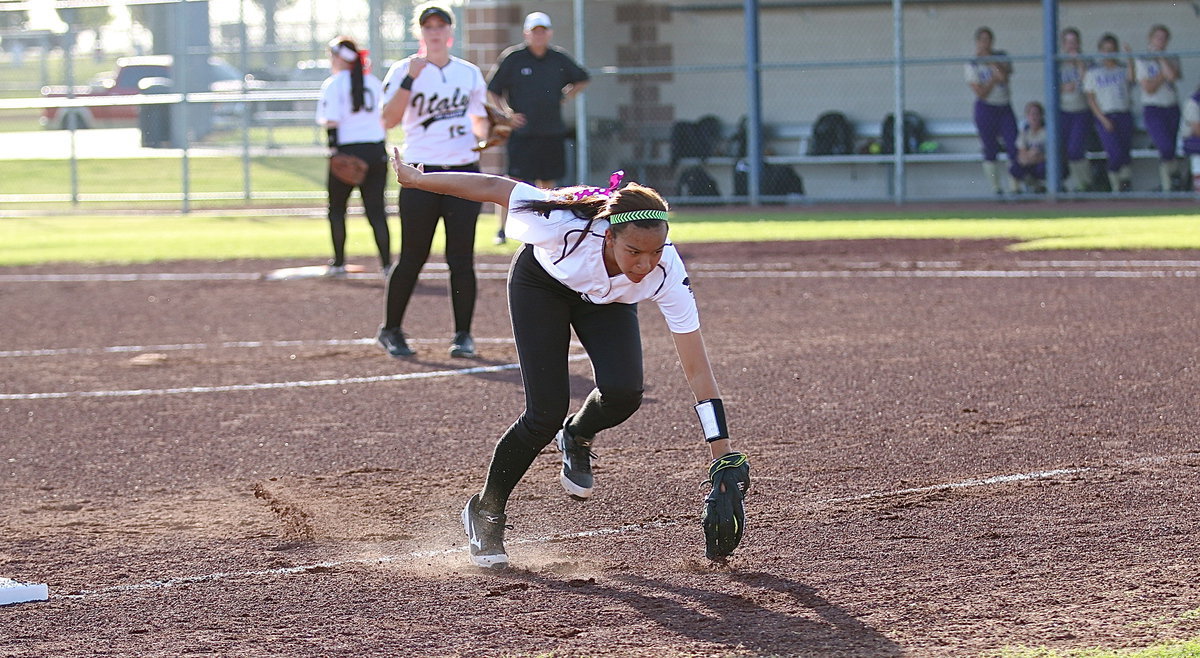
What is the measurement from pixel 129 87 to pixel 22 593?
2401 cm

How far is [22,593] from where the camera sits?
201 inches

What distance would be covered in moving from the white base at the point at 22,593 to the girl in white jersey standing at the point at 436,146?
474 cm

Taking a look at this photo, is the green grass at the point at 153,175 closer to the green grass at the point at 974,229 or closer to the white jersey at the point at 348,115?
the green grass at the point at 974,229

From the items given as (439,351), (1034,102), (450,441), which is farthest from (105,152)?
(450,441)

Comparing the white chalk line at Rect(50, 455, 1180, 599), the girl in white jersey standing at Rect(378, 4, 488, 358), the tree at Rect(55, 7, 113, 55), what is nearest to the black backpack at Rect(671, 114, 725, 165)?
the tree at Rect(55, 7, 113, 55)

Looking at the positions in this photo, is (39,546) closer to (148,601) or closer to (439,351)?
(148,601)

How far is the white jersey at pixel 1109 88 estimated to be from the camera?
20234 millimetres

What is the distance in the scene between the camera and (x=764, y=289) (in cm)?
1304

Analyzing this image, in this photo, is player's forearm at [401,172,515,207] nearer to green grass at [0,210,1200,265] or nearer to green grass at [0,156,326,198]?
green grass at [0,210,1200,265]

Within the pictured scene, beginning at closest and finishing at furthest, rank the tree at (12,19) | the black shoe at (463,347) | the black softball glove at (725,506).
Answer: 1. the black softball glove at (725,506)
2. the black shoe at (463,347)
3. the tree at (12,19)

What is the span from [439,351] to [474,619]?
564 cm

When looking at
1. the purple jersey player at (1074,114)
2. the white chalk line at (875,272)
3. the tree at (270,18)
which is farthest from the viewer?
the tree at (270,18)

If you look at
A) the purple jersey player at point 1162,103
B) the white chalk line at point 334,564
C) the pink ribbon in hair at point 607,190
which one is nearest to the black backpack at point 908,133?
the purple jersey player at point 1162,103

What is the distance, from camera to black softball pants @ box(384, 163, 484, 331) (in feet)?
31.3
